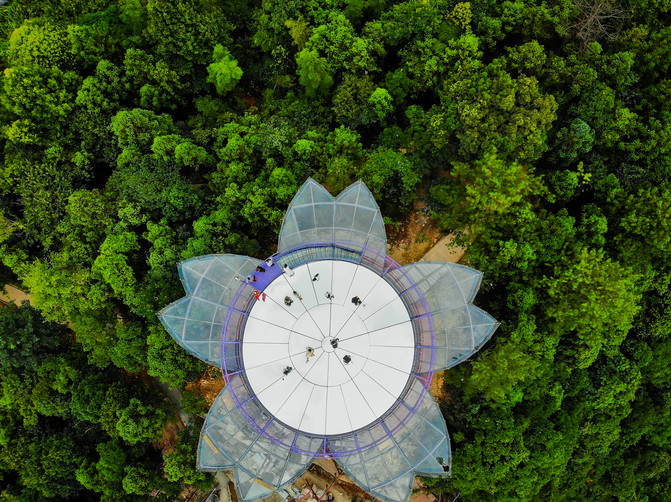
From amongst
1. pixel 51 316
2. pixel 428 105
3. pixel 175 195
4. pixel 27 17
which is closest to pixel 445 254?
pixel 428 105

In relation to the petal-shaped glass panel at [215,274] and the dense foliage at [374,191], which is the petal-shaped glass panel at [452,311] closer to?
the dense foliage at [374,191]

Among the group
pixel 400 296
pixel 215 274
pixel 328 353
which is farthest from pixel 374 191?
pixel 215 274

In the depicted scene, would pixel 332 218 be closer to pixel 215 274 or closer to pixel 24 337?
pixel 215 274

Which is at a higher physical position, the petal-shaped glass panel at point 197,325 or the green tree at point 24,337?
the petal-shaped glass panel at point 197,325

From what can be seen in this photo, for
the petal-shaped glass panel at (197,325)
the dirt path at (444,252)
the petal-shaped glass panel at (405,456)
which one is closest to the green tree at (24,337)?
→ the petal-shaped glass panel at (197,325)

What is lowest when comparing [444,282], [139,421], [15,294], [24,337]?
[139,421]

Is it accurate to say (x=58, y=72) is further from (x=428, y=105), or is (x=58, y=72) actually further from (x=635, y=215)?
(x=635, y=215)
